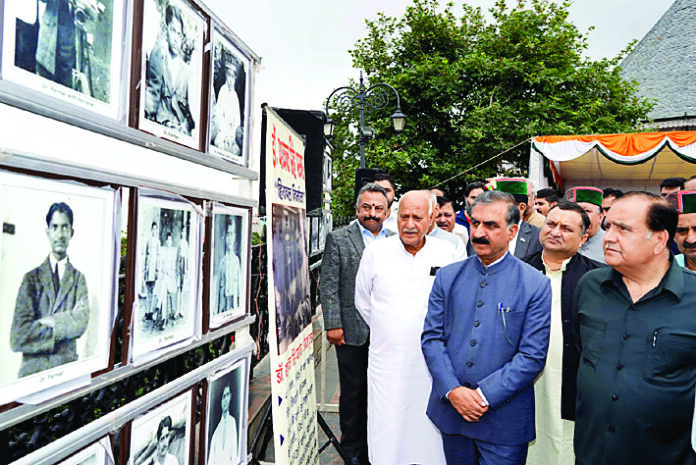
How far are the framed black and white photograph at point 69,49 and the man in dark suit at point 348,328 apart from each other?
2.38 metres

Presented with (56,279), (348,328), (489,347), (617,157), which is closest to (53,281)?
(56,279)

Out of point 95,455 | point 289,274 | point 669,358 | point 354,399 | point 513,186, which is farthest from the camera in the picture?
point 513,186

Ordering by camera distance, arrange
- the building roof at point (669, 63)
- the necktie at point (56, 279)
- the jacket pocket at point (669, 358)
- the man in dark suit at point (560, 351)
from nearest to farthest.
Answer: the necktie at point (56, 279) < the jacket pocket at point (669, 358) < the man in dark suit at point (560, 351) < the building roof at point (669, 63)

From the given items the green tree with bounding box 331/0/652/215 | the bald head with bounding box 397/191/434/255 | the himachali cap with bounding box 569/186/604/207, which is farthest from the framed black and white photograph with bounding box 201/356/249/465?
the green tree with bounding box 331/0/652/215

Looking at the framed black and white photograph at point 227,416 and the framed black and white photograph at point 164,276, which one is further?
the framed black and white photograph at point 227,416

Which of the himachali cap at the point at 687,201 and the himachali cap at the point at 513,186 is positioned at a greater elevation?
the himachali cap at the point at 513,186

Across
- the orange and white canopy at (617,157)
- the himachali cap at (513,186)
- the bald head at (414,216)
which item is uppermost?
the orange and white canopy at (617,157)

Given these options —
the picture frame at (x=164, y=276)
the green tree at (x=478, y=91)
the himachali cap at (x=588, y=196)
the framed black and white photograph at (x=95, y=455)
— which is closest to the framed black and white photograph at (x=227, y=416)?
the picture frame at (x=164, y=276)

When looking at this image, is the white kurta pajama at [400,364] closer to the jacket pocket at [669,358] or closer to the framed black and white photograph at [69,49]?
the jacket pocket at [669,358]

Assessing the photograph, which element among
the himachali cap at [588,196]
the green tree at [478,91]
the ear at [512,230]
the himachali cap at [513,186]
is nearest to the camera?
the ear at [512,230]

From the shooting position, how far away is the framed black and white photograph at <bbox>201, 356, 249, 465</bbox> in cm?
205

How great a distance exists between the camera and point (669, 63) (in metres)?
21.2

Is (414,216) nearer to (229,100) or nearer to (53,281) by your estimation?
(229,100)

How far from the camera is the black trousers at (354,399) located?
3498 mm
